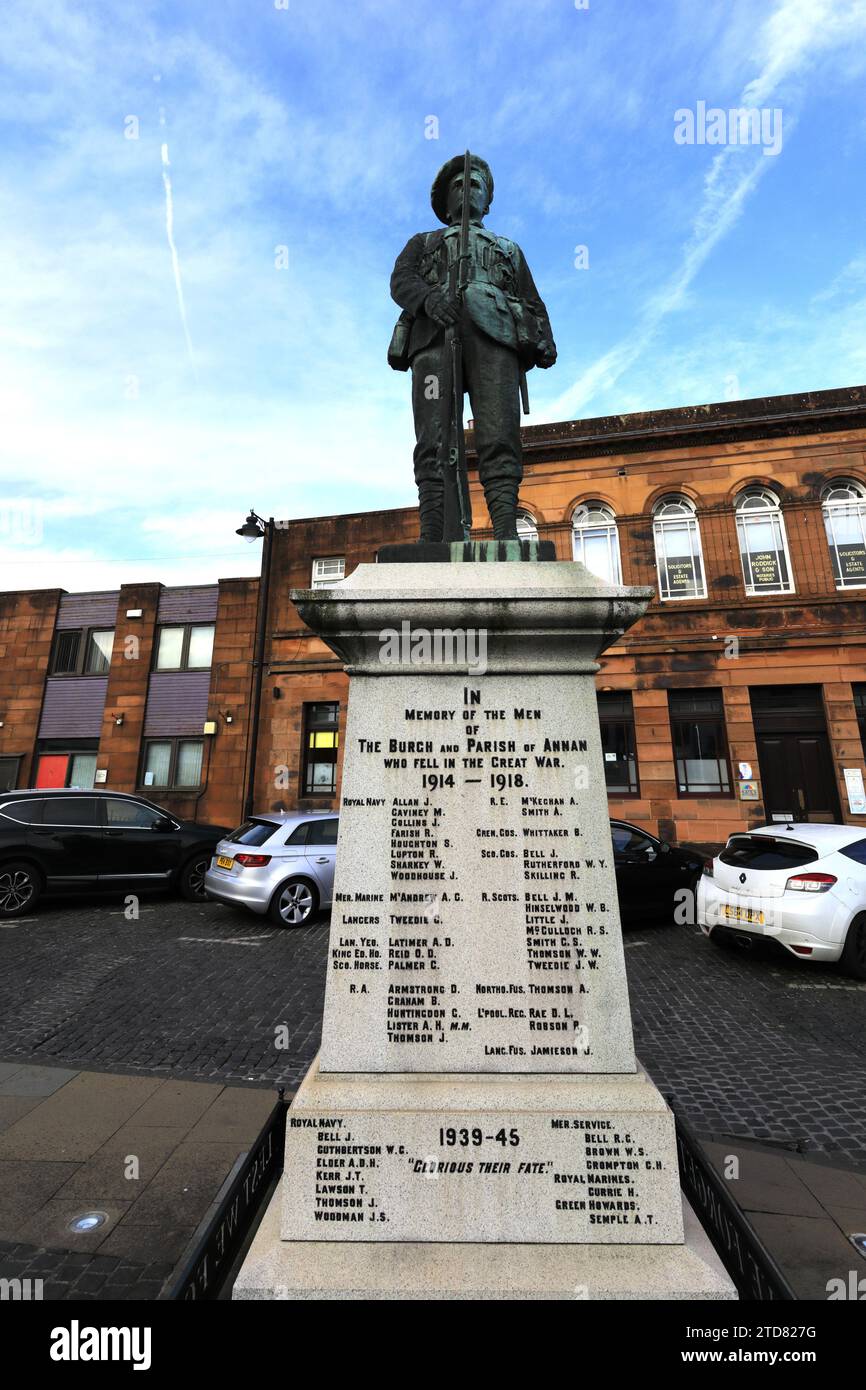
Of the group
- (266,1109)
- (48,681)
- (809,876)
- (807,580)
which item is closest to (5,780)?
(48,681)

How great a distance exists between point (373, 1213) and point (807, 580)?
710 inches

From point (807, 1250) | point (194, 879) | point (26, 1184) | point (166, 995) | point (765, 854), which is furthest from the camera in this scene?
point (194, 879)

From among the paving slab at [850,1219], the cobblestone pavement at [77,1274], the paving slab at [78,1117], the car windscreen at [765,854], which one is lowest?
the paving slab at [850,1219]

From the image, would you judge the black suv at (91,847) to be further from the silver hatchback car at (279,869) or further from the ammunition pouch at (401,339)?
the ammunition pouch at (401,339)

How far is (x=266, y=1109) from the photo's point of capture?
13.9 feet

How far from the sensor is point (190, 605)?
20.7 meters

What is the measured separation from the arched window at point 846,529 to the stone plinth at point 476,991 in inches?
678

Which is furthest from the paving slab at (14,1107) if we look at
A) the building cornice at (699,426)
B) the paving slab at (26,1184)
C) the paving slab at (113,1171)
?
the building cornice at (699,426)

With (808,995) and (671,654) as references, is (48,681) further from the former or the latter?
(808,995)

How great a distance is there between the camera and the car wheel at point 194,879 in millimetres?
11484

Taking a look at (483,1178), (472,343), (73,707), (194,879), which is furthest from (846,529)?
(73,707)

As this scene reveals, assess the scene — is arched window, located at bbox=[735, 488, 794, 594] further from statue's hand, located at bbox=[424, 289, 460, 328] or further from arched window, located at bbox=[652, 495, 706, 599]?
statue's hand, located at bbox=[424, 289, 460, 328]

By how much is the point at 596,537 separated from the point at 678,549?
223 cm

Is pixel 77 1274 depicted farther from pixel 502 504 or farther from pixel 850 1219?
pixel 502 504
